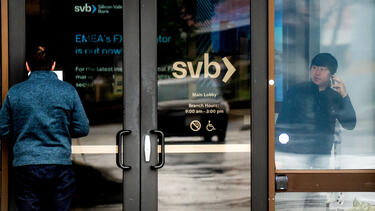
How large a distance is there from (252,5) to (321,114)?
1.21 m

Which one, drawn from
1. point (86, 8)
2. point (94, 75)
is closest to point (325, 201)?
point (94, 75)

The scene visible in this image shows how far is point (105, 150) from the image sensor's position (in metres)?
4.62

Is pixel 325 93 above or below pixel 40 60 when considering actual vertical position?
below

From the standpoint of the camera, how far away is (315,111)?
16.4ft

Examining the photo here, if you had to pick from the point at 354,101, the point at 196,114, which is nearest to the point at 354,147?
the point at 354,101

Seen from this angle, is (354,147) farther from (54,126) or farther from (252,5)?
(54,126)

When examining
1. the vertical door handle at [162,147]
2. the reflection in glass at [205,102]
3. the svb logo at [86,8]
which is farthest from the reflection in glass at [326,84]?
the svb logo at [86,8]

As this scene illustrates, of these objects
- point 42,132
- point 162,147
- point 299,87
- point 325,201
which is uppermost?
point 299,87

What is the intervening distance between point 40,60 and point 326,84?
2608 millimetres

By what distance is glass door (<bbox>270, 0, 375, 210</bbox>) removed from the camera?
4.92 meters

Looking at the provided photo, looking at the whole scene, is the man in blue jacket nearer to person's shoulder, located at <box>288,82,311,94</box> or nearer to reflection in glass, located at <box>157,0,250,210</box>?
reflection in glass, located at <box>157,0,250,210</box>

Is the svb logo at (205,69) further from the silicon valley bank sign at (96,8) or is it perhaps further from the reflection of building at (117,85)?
the silicon valley bank sign at (96,8)

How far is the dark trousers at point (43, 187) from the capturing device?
3.85 m

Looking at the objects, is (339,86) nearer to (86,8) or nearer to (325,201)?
(325,201)
